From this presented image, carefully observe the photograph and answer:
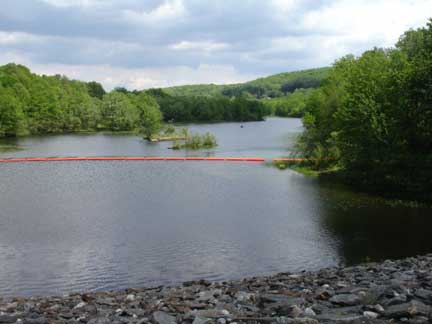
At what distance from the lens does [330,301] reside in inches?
450

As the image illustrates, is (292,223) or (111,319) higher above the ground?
(111,319)

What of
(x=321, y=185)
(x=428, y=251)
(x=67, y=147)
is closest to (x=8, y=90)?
(x=67, y=147)

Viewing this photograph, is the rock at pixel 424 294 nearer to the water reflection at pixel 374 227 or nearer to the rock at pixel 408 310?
the rock at pixel 408 310

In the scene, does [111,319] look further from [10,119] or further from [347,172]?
[10,119]

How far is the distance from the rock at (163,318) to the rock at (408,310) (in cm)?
445

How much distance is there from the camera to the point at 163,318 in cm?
1101

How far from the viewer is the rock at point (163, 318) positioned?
10741 millimetres

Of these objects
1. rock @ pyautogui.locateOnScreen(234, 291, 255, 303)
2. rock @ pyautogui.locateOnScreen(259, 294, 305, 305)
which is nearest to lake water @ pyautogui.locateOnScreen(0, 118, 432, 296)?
rock @ pyautogui.locateOnScreen(234, 291, 255, 303)

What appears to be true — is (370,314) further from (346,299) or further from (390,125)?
(390,125)

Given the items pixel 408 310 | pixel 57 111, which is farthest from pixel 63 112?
pixel 408 310

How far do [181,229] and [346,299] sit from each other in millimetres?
18338

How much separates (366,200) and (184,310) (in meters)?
28.0

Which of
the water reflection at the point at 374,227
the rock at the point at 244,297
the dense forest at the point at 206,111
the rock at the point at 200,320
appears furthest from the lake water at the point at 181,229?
the dense forest at the point at 206,111

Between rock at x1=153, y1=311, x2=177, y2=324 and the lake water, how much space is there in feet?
29.6
